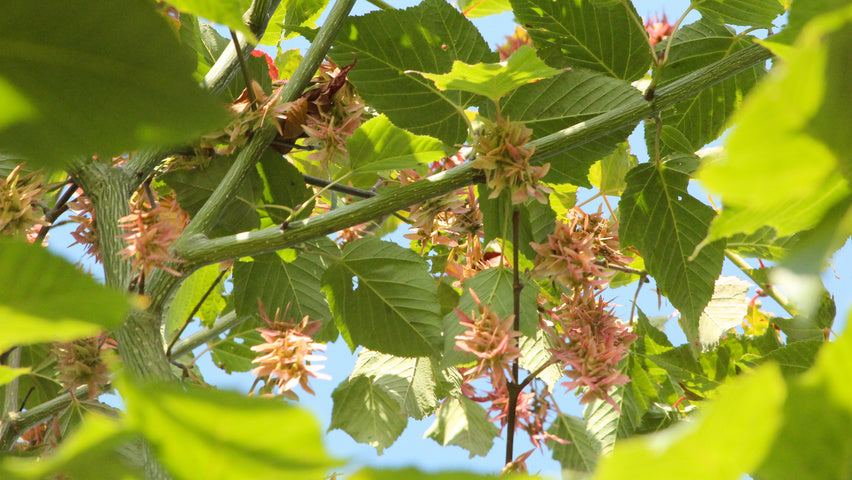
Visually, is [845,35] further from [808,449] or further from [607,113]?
[607,113]

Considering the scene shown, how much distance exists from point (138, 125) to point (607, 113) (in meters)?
0.61

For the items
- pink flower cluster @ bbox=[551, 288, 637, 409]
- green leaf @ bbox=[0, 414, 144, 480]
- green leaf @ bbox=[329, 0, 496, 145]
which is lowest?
pink flower cluster @ bbox=[551, 288, 637, 409]

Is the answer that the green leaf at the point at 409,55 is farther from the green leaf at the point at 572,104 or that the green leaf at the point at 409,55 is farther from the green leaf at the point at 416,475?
the green leaf at the point at 416,475

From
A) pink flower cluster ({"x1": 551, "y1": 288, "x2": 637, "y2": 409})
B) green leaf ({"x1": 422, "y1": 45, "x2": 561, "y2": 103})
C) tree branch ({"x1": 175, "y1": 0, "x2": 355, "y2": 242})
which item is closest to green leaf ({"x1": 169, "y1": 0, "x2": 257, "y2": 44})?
green leaf ({"x1": 422, "y1": 45, "x2": 561, "y2": 103})

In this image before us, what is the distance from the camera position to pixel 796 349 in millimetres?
989

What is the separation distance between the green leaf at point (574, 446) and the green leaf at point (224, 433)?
3.59ft

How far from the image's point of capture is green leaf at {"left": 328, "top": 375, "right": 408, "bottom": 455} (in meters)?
1.11

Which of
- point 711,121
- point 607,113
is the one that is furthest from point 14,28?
point 711,121

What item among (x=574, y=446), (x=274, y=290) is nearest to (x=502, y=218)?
(x=274, y=290)

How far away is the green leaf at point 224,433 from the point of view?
0.46ft

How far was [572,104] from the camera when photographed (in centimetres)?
81

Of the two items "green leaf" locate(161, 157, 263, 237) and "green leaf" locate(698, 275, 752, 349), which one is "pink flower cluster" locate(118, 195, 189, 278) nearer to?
"green leaf" locate(161, 157, 263, 237)

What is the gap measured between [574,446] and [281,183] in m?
0.69

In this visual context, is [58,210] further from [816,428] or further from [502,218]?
[816,428]
